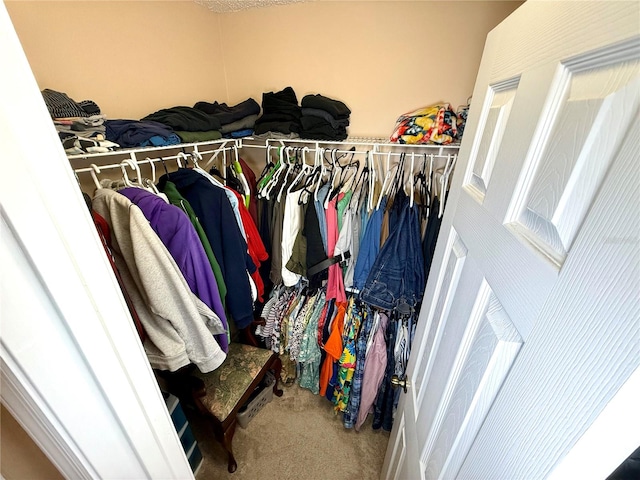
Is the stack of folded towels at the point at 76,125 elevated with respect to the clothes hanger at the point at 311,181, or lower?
elevated

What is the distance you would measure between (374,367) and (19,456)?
1297mm

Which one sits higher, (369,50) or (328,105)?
(369,50)

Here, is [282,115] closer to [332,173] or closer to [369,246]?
[332,173]

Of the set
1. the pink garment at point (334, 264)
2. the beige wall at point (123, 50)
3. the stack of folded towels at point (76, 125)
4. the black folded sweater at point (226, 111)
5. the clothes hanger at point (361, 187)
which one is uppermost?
the beige wall at point (123, 50)

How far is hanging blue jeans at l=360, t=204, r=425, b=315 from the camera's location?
1.17 metres

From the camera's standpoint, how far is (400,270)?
1.21 metres

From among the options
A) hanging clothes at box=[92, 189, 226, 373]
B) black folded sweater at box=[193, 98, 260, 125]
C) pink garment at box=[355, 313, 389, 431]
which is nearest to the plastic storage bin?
pink garment at box=[355, 313, 389, 431]

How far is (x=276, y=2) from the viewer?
4.46 ft

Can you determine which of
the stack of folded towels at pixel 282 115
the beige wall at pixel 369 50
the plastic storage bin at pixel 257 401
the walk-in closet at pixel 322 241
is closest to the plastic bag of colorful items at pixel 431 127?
the walk-in closet at pixel 322 241

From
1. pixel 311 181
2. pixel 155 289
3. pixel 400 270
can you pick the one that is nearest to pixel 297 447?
pixel 400 270

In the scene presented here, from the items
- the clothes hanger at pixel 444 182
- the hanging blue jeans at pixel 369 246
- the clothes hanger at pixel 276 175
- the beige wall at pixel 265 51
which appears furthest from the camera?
the clothes hanger at pixel 276 175

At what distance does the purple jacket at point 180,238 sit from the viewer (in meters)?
0.88

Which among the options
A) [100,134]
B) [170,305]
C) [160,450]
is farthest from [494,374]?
[100,134]

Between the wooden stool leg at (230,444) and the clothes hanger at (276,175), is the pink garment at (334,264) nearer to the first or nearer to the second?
the clothes hanger at (276,175)
